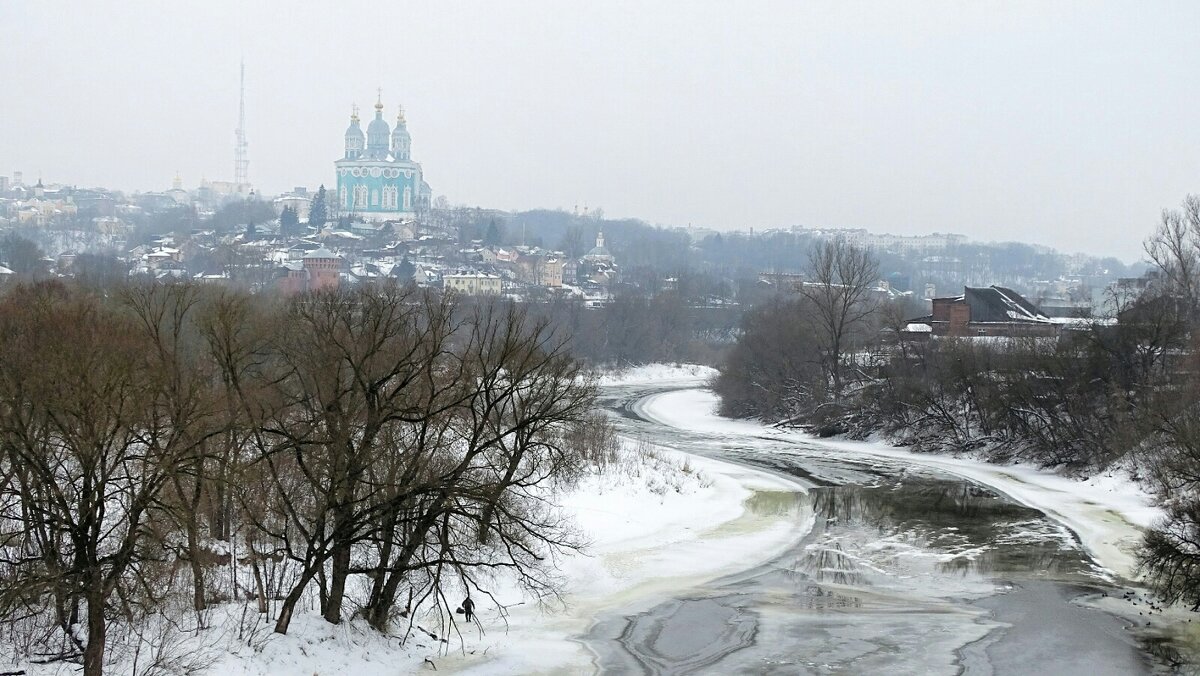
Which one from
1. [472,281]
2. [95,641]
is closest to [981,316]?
[95,641]

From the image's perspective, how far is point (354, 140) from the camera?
18750cm

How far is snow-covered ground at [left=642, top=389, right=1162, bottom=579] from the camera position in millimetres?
25344

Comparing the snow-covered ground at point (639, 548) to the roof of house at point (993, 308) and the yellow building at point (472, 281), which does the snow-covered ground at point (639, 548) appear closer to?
the roof of house at point (993, 308)

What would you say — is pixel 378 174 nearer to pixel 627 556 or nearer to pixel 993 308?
pixel 993 308

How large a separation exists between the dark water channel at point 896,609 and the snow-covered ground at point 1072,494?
58 centimetres

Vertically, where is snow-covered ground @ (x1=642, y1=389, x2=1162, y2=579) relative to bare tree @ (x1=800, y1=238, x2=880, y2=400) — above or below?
below

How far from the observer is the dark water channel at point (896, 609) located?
54.1 feet

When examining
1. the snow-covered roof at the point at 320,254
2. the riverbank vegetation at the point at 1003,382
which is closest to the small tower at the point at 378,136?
the snow-covered roof at the point at 320,254

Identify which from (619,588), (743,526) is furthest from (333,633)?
(743,526)

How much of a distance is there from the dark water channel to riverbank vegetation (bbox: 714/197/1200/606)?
4.90 meters

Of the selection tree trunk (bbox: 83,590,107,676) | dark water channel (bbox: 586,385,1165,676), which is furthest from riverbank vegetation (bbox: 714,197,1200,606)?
tree trunk (bbox: 83,590,107,676)

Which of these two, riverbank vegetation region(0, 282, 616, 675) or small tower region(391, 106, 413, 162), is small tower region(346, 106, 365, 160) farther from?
riverbank vegetation region(0, 282, 616, 675)

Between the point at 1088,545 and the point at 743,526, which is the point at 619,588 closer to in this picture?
the point at 743,526

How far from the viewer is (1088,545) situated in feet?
82.7
